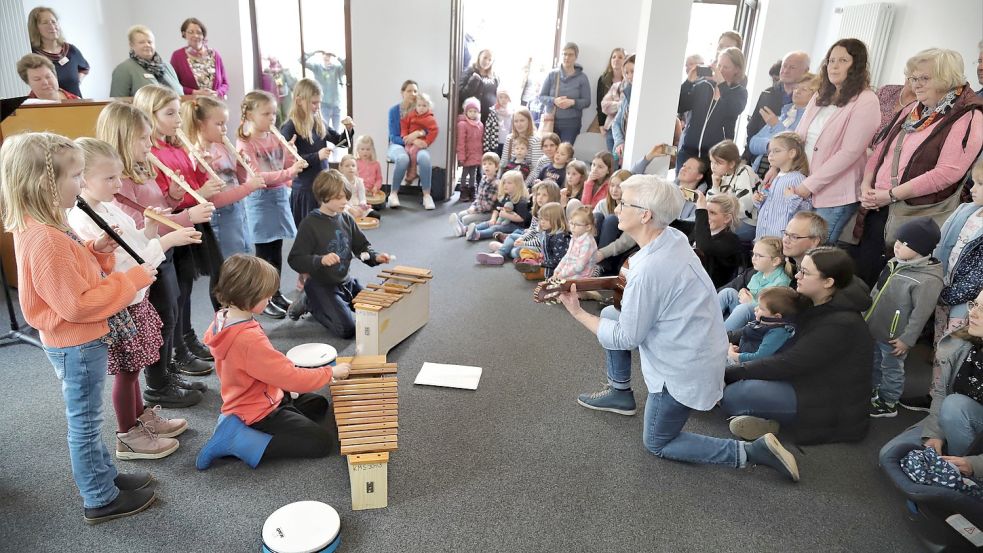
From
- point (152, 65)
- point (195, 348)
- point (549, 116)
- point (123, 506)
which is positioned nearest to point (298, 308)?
point (195, 348)

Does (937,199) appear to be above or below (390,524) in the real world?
above

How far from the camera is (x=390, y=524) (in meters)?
2.38

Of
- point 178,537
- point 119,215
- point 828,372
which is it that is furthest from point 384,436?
point 828,372

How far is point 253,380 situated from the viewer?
2623 mm

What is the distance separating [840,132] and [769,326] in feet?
5.04

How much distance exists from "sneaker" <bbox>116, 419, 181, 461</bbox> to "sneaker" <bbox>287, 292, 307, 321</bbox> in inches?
60.3

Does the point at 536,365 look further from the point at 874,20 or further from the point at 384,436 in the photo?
the point at 874,20

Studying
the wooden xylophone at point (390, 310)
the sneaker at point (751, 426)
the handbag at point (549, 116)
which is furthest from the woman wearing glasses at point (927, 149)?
the handbag at point (549, 116)

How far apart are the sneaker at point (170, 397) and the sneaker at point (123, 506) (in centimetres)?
74

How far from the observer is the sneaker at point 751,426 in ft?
9.95

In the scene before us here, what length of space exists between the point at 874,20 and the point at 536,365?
640 centimetres

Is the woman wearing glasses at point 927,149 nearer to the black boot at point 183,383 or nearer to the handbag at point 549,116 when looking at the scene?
the black boot at point 183,383

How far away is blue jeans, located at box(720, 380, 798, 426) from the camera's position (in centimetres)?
302

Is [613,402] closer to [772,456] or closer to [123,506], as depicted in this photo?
[772,456]
